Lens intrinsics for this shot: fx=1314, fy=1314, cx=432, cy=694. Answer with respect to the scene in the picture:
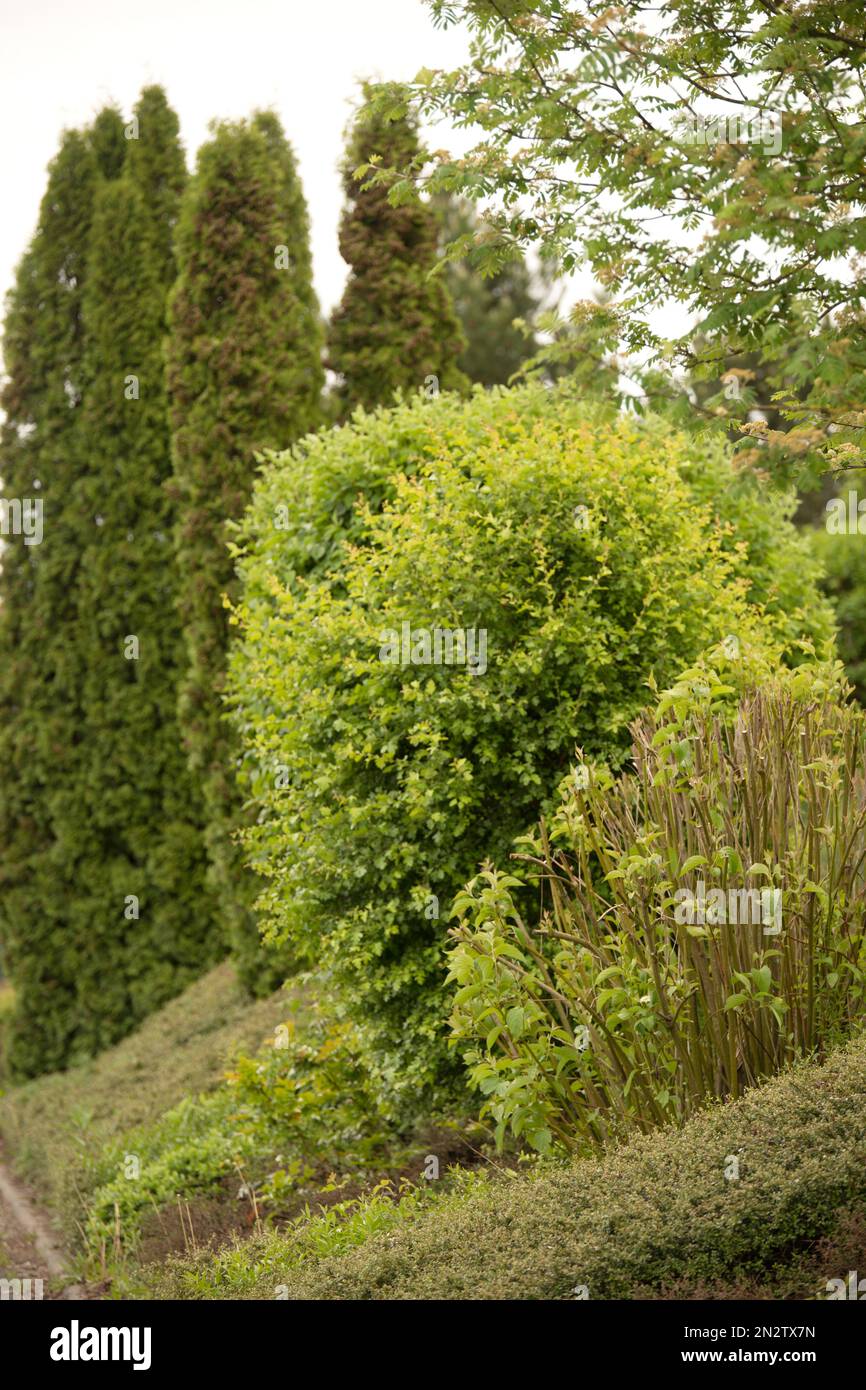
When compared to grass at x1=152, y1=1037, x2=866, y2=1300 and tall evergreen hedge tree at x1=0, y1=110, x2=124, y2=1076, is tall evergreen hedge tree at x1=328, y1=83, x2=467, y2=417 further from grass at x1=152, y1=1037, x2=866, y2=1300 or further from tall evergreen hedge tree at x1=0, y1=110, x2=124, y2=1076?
grass at x1=152, y1=1037, x2=866, y2=1300

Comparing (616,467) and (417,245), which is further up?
(417,245)

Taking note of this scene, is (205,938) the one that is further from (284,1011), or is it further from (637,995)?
(637,995)

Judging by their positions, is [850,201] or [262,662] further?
[262,662]

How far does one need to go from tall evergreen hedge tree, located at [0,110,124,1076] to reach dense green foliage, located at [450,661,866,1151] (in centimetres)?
760

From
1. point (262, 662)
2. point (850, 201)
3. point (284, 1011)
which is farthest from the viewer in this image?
point (284, 1011)

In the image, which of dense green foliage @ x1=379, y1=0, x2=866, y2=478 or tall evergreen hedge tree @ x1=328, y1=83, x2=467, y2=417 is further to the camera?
tall evergreen hedge tree @ x1=328, y1=83, x2=467, y2=417

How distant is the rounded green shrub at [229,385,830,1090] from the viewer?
5.20 meters

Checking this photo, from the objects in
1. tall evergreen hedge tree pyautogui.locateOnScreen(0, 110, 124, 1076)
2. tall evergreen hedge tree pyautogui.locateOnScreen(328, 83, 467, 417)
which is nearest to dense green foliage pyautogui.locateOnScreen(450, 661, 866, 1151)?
tall evergreen hedge tree pyautogui.locateOnScreen(328, 83, 467, 417)

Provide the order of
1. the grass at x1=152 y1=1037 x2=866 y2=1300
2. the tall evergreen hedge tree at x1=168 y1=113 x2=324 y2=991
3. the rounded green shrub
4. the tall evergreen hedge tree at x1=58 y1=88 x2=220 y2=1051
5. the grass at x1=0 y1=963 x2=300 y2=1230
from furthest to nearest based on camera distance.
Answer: the tall evergreen hedge tree at x1=58 y1=88 x2=220 y2=1051, the tall evergreen hedge tree at x1=168 y1=113 x2=324 y2=991, the grass at x1=0 y1=963 x2=300 y2=1230, the rounded green shrub, the grass at x1=152 y1=1037 x2=866 y2=1300

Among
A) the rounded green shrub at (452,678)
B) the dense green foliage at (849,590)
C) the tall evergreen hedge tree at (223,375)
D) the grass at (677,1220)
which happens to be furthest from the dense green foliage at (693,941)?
the dense green foliage at (849,590)

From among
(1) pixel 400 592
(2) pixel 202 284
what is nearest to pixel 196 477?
(2) pixel 202 284

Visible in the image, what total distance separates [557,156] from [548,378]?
1642cm

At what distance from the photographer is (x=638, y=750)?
4.46 meters

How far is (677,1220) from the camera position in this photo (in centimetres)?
324
